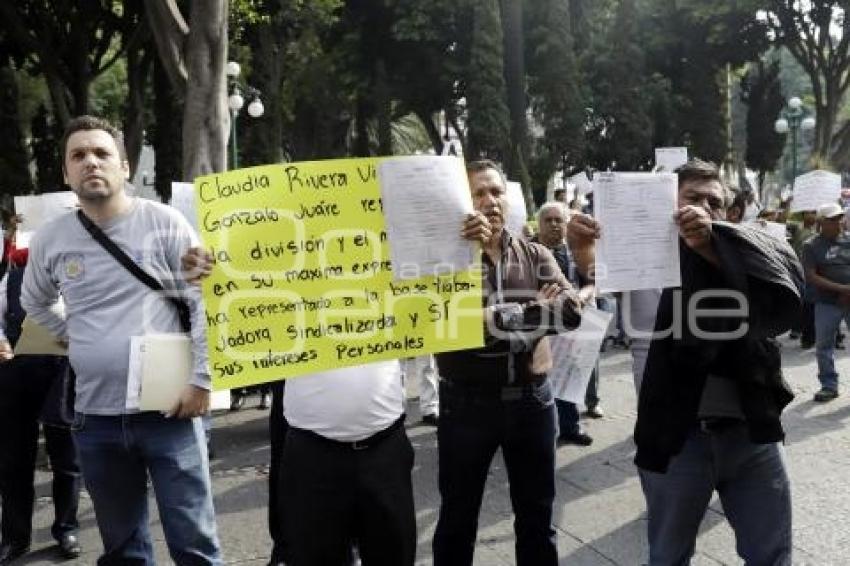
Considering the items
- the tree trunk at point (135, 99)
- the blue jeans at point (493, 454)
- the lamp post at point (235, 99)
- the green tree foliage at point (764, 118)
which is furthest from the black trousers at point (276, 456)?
the green tree foliage at point (764, 118)

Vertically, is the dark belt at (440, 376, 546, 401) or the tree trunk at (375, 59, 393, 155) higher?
the tree trunk at (375, 59, 393, 155)

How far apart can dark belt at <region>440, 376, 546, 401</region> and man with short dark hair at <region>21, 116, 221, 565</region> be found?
3.11 ft

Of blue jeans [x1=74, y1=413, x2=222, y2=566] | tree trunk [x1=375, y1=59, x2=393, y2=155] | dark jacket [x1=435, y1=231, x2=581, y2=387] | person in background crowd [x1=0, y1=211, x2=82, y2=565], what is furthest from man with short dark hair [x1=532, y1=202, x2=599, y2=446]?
tree trunk [x1=375, y1=59, x2=393, y2=155]

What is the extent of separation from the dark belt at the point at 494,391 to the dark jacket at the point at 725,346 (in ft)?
1.71

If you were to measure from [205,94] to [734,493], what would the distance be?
278 inches

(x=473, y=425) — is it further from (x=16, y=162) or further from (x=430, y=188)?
(x=16, y=162)

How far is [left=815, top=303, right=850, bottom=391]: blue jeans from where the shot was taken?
8.09 meters

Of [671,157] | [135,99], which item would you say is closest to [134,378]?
[671,157]

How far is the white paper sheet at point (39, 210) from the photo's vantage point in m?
5.23

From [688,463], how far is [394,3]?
1118 inches

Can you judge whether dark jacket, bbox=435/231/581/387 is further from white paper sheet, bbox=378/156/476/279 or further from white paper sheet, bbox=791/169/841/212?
white paper sheet, bbox=791/169/841/212

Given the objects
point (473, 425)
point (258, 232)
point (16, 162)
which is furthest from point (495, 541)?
point (16, 162)

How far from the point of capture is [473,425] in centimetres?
351

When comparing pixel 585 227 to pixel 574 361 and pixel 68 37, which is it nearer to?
pixel 574 361
